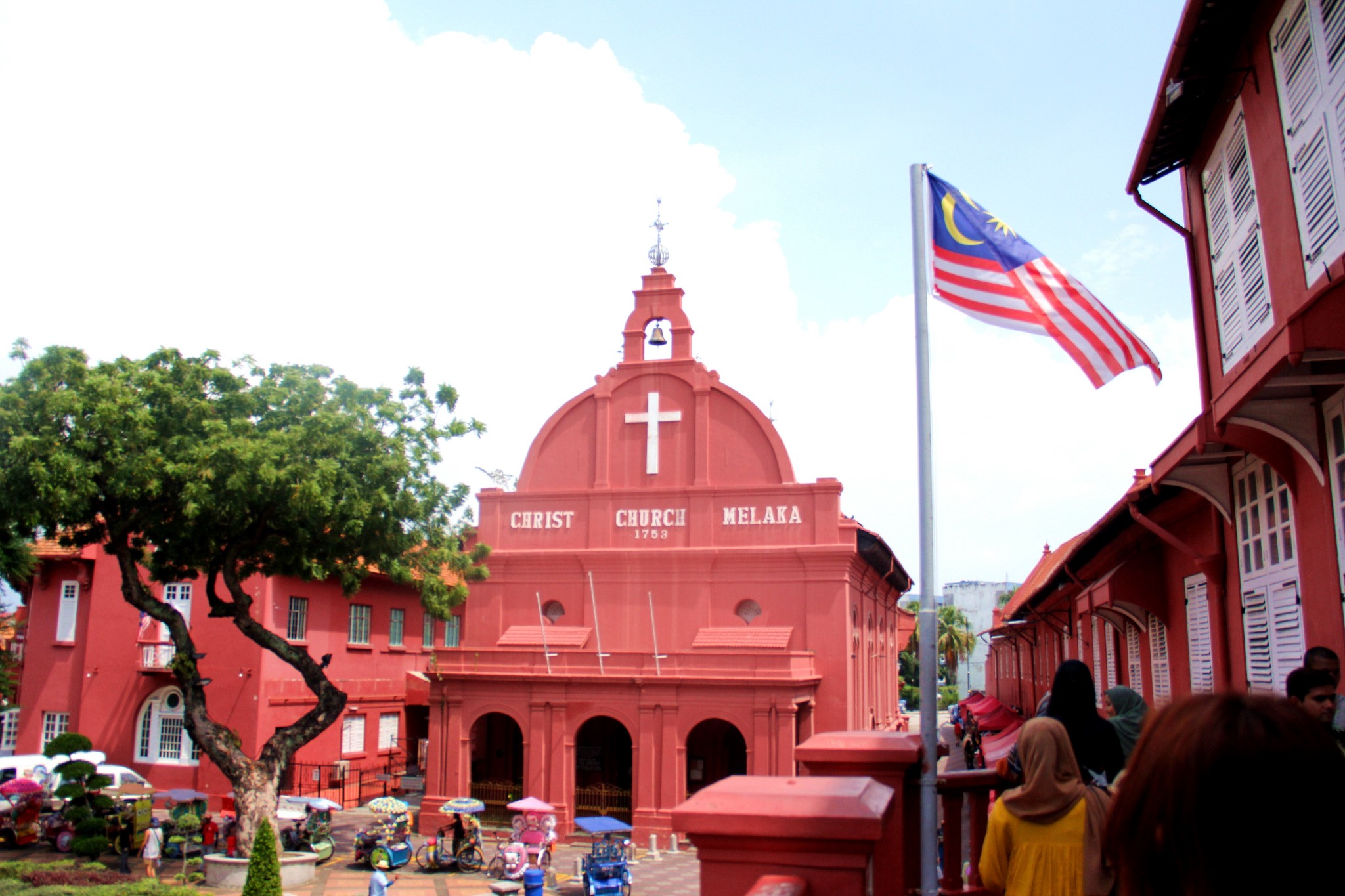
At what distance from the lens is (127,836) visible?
20.6 meters

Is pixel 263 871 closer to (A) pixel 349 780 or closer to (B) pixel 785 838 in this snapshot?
(A) pixel 349 780

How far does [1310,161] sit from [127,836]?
2326 centimetres

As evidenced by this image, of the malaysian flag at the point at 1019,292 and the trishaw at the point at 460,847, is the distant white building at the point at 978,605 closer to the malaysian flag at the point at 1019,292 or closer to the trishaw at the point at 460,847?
the trishaw at the point at 460,847

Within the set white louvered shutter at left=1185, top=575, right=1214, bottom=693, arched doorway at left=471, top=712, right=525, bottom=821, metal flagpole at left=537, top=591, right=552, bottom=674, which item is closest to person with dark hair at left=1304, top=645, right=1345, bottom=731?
white louvered shutter at left=1185, top=575, right=1214, bottom=693

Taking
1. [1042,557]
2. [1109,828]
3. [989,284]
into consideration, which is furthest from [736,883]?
[1042,557]

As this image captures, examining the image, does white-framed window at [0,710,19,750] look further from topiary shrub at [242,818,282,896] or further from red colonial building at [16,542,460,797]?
topiary shrub at [242,818,282,896]

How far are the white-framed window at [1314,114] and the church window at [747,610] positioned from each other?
1998 centimetres

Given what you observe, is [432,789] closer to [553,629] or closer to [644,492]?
[553,629]

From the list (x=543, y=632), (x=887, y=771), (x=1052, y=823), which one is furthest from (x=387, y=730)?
(x=1052, y=823)

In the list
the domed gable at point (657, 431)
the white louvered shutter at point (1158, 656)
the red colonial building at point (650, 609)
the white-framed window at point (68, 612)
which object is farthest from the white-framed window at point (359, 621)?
the white louvered shutter at point (1158, 656)

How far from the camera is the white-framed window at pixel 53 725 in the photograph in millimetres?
28719

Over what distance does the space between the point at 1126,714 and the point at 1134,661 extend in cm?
1209

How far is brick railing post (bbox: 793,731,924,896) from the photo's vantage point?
14.2ft

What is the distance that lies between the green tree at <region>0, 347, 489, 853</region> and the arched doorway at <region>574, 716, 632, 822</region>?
7.14 meters
